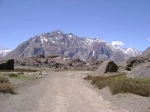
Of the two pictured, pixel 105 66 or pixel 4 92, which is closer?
→ pixel 4 92

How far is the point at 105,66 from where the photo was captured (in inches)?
2258

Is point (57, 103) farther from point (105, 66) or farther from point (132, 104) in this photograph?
point (105, 66)

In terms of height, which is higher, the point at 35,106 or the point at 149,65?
the point at 149,65

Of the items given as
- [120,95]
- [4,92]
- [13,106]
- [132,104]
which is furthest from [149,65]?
[13,106]

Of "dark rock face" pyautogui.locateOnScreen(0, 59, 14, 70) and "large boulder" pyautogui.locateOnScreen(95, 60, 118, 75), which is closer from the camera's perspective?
"large boulder" pyautogui.locateOnScreen(95, 60, 118, 75)

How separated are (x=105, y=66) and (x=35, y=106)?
39730 millimetres

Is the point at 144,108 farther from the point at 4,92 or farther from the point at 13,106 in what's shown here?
A: the point at 4,92

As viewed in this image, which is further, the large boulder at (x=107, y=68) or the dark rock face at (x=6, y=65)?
the dark rock face at (x=6, y=65)

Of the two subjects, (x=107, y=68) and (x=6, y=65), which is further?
(x=6, y=65)

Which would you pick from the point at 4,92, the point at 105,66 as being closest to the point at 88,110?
the point at 4,92

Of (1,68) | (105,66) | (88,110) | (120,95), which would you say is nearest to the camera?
(88,110)

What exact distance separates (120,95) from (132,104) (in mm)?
4069

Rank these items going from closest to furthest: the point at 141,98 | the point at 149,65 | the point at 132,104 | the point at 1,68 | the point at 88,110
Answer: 1. the point at 88,110
2. the point at 132,104
3. the point at 141,98
4. the point at 149,65
5. the point at 1,68

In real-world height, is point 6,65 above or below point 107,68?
above
